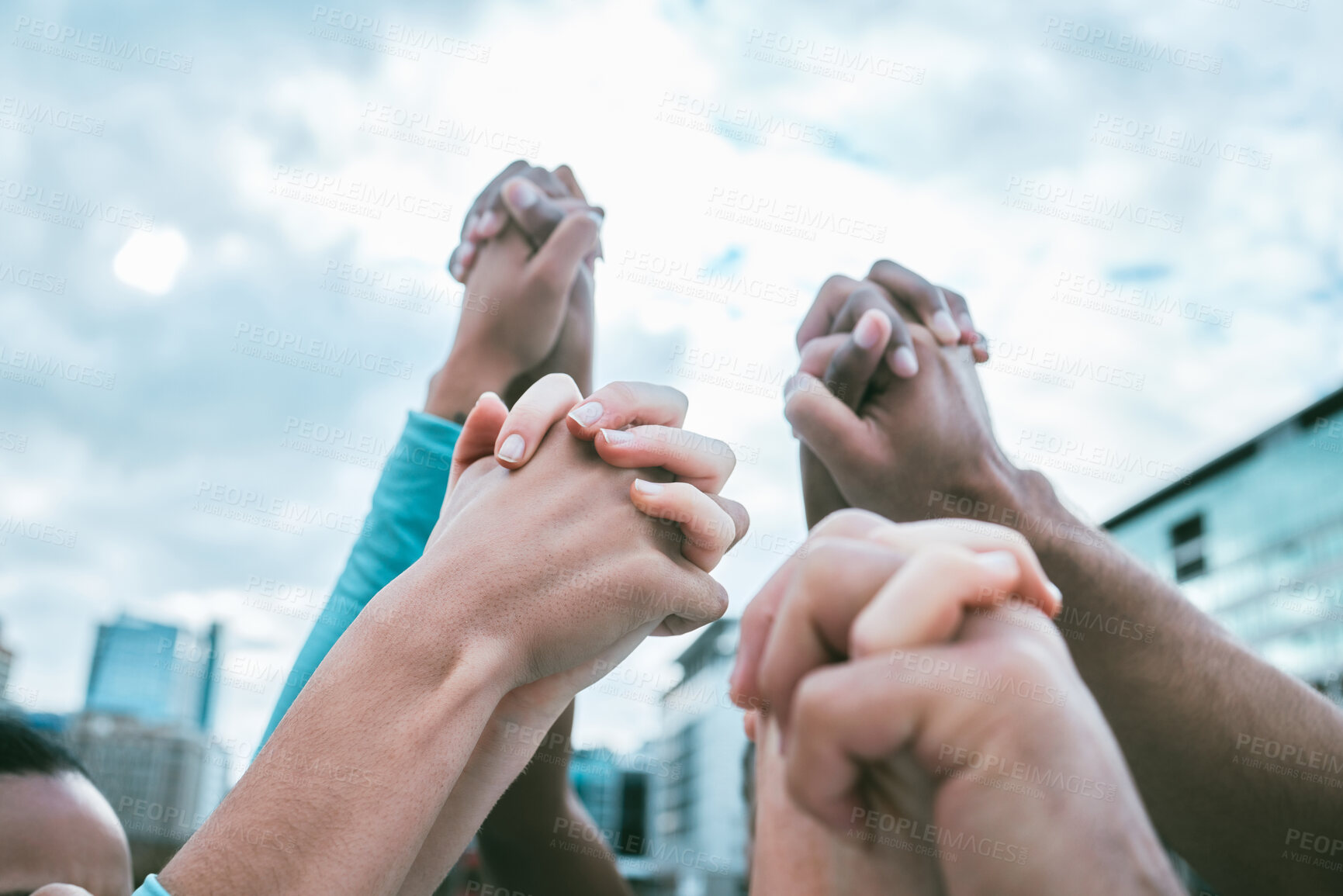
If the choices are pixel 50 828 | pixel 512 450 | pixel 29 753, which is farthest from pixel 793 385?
pixel 29 753

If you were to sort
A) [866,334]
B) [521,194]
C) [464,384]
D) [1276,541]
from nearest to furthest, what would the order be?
[866,334]
[464,384]
[521,194]
[1276,541]

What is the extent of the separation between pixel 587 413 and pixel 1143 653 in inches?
57.3

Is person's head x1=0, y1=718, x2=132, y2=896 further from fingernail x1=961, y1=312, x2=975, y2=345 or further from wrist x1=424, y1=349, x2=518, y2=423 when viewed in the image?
fingernail x1=961, y1=312, x2=975, y2=345

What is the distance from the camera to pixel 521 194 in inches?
101

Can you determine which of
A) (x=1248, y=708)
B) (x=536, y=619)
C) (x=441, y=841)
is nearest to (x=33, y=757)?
(x=441, y=841)

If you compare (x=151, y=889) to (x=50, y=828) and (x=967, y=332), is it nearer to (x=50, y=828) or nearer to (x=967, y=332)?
(x=50, y=828)

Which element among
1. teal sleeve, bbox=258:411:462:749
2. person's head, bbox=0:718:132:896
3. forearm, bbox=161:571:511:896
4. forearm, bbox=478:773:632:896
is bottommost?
forearm, bbox=478:773:632:896

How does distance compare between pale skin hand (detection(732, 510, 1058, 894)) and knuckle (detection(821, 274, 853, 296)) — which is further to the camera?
knuckle (detection(821, 274, 853, 296))

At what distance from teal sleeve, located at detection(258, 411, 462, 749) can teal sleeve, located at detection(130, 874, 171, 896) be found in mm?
842

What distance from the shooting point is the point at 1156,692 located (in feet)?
5.98

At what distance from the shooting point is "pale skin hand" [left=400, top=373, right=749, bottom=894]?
1356mm

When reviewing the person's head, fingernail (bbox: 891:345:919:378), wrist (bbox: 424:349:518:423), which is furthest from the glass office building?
Result: the person's head

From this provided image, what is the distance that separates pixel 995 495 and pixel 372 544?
163cm

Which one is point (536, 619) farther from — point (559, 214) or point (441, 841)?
point (559, 214)
